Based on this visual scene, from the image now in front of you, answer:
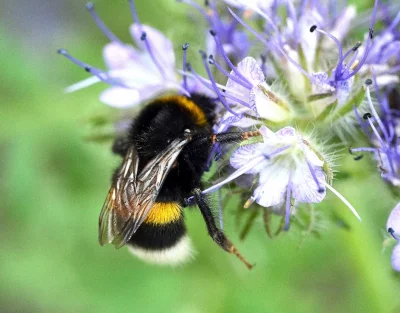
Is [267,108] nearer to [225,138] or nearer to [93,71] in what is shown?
[225,138]

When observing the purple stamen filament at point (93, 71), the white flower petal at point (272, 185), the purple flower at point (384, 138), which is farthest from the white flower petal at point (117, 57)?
the purple flower at point (384, 138)

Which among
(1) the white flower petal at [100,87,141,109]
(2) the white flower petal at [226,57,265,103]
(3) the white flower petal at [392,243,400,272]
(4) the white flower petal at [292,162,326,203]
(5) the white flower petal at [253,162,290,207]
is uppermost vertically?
(2) the white flower petal at [226,57,265,103]

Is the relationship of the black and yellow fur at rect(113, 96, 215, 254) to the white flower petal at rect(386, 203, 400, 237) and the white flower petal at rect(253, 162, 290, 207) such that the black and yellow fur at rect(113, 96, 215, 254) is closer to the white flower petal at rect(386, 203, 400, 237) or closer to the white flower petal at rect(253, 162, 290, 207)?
the white flower petal at rect(253, 162, 290, 207)

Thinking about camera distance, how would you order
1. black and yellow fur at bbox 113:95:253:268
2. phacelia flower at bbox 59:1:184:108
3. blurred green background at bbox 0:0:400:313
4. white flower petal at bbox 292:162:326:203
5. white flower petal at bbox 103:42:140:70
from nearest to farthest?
white flower petal at bbox 292:162:326:203, black and yellow fur at bbox 113:95:253:268, phacelia flower at bbox 59:1:184:108, white flower petal at bbox 103:42:140:70, blurred green background at bbox 0:0:400:313

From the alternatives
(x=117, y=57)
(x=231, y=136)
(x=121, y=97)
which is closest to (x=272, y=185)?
(x=231, y=136)

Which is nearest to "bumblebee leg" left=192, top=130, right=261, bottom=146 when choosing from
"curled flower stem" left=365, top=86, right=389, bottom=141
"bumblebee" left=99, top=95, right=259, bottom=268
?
"bumblebee" left=99, top=95, right=259, bottom=268

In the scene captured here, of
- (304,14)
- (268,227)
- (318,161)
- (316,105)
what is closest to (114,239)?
(268,227)
